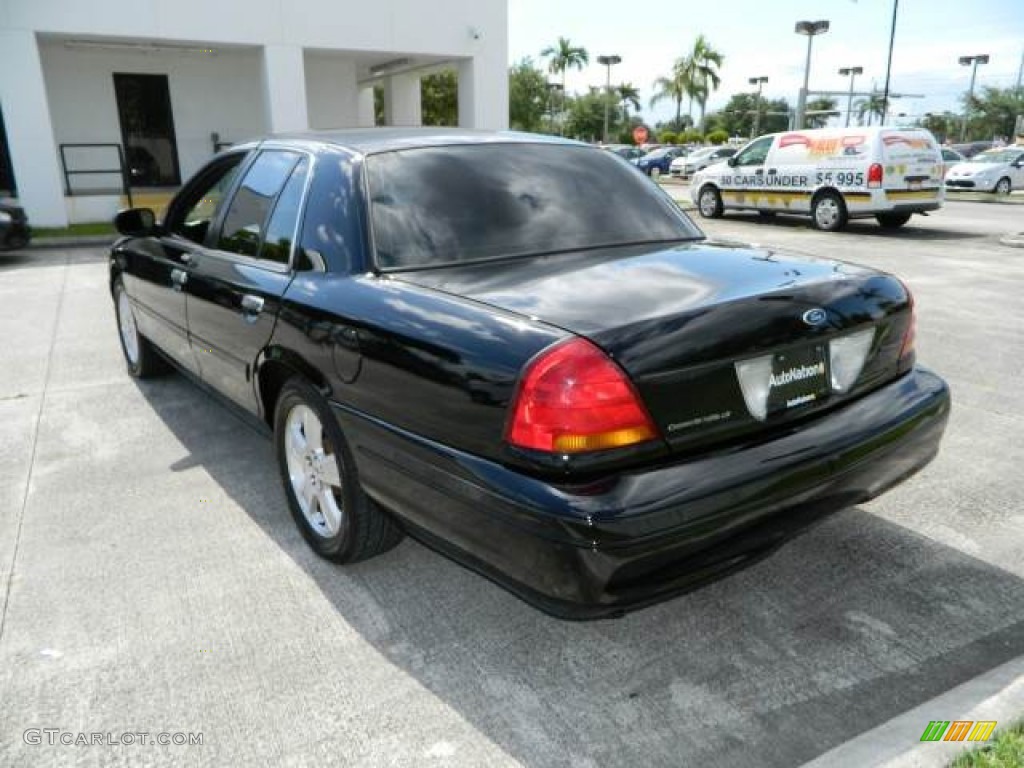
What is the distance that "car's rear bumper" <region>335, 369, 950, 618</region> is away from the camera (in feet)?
7.05

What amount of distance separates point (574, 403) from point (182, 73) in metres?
20.3

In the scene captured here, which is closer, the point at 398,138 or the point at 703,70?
the point at 398,138

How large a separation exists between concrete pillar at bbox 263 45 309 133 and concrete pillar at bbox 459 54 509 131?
383 cm

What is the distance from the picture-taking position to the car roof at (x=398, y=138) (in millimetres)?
3325

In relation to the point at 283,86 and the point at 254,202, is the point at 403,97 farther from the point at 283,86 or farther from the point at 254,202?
the point at 254,202

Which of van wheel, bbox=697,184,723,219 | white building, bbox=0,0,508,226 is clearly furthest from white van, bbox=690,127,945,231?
white building, bbox=0,0,508,226

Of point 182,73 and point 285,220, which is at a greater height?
point 182,73

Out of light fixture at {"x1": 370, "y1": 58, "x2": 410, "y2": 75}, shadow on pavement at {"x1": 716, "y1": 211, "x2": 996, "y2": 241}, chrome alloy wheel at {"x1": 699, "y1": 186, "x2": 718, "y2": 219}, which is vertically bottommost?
shadow on pavement at {"x1": 716, "y1": 211, "x2": 996, "y2": 241}

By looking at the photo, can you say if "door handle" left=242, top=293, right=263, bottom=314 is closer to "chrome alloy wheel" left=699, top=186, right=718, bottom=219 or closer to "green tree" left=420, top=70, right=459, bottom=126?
"chrome alloy wheel" left=699, top=186, right=718, bottom=219

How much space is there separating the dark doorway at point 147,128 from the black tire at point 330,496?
18152 mm

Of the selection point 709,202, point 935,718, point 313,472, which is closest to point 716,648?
point 935,718

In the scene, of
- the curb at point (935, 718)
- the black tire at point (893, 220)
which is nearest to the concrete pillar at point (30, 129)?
the black tire at point (893, 220)

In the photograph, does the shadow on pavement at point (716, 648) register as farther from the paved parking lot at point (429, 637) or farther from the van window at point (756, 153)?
the van window at point (756, 153)

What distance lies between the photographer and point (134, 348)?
5719mm
